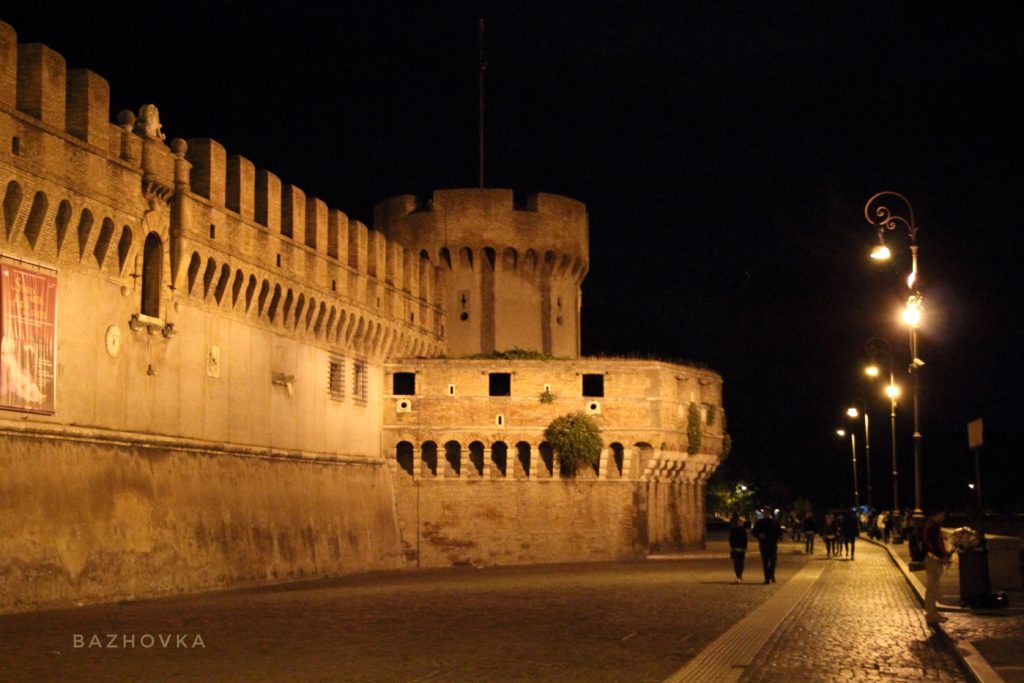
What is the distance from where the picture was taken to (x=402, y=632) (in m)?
17.3

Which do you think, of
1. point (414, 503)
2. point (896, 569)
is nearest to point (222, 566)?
point (414, 503)

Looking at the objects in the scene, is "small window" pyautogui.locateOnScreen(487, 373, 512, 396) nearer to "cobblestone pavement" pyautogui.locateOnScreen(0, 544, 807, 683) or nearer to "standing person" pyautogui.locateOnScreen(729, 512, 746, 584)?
"cobblestone pavement" pyautogui.locateOnScreen(0, 544, 807, 683)

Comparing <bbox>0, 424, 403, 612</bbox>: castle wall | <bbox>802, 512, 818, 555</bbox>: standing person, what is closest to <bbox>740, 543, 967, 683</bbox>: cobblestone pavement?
<bbox>0, 424, 403, 612</bbox>: castle wall

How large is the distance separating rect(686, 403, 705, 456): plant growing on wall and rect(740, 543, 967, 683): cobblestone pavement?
18.3 metres

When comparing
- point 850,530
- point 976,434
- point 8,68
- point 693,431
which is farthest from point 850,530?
point 8,68

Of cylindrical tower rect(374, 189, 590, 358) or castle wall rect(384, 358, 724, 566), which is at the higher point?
cylindrical tower rect(374, 189, 590, 358)

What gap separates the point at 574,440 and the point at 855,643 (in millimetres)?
25551

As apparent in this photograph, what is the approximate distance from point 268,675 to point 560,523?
1148 inches

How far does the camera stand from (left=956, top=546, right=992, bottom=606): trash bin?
1922cm

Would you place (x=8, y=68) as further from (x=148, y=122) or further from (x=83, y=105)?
(x=148, y=122)

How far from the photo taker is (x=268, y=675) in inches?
504

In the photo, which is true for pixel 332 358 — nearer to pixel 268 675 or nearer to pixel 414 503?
pixel 414 503

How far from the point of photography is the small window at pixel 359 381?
39.3 metres

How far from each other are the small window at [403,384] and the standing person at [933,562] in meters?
24.3
